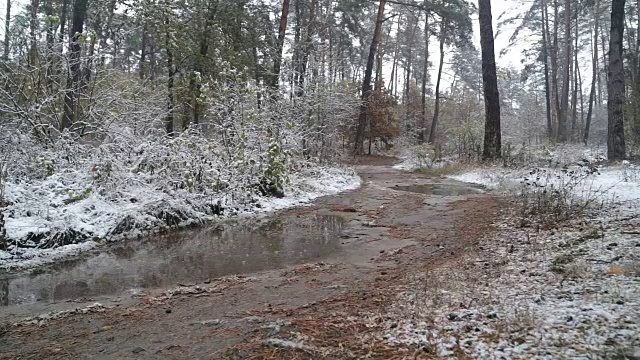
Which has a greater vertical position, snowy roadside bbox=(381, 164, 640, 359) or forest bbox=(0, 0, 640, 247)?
forest bbox=(0, 0, 640, 247)

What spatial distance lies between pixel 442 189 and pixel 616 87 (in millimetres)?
5224

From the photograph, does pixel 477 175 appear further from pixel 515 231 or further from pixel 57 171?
pixel 57 171

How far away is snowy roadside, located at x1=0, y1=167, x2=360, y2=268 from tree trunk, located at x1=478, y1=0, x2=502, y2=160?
848 cm

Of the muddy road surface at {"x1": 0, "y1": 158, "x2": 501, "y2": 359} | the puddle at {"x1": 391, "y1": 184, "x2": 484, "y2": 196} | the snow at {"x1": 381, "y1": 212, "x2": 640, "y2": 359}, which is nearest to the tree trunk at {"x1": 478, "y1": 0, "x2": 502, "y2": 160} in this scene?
the puddle at {"x1": 391, "y1": 184, "x2": 484, "y2": 196}

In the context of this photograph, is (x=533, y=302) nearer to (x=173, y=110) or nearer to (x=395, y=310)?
(x=395, y=310)

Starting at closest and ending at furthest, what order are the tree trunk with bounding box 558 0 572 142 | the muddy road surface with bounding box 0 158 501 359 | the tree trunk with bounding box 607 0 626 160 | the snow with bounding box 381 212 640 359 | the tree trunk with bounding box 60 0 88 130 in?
the snow with bounding box 381 212 640 359 → the muddy road surface with bounding box 0 158 501 359 → the tree trunk with bounding box 60 0 88 130 → the tree trunk with bounding box 607 0 626 160 → the tree trunk with bounding box 558 0 572 142

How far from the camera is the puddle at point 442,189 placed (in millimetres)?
9797

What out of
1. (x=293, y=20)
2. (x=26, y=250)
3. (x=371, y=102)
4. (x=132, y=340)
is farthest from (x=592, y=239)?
(x=293, y=20)

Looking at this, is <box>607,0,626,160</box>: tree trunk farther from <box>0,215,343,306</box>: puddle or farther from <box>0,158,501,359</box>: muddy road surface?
<box>0,215,343,306</box>: puddle

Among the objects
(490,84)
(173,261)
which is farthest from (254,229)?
(490,84)

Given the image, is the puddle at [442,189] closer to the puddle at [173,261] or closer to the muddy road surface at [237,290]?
the muddy road surface at [237,290]

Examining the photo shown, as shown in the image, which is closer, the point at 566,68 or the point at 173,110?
the point at 173,110

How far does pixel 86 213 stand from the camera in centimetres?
612

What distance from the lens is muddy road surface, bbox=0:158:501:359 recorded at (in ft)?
9.11
